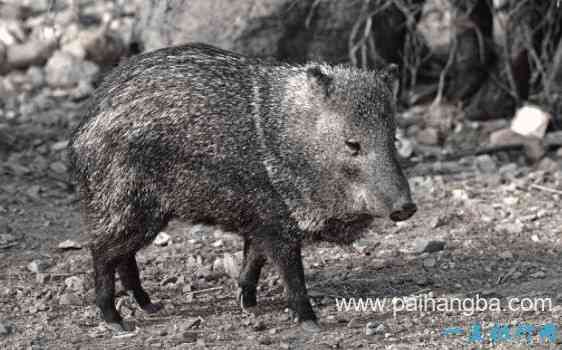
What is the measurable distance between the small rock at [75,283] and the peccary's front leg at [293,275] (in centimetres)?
113

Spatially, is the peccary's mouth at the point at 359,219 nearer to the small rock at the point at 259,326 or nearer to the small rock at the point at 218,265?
the small rock at the point at 259,326

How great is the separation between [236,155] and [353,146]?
51 centimetres

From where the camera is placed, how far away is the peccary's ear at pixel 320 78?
12.9 feet

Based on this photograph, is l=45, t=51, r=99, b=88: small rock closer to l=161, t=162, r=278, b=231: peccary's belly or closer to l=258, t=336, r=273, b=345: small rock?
l=161, t=162, r=278, b=231: peccary's belly

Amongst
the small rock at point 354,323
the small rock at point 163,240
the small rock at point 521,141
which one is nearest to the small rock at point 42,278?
the small rock at point 163,240

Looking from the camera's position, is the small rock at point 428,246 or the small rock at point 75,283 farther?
the small rock at point 428,246

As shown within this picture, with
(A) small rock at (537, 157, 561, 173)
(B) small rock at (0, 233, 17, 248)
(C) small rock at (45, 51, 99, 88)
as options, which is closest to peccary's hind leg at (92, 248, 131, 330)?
(B) small rock at (0, 233, 17, 248)

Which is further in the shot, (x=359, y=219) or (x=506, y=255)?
(x=506, y=255)

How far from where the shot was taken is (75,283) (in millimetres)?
4676

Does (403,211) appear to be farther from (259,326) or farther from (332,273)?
(332,273)

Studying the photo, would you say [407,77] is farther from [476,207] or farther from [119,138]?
[119,138]

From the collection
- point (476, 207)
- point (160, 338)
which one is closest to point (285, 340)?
point (160, 338)

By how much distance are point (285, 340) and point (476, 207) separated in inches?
87.0

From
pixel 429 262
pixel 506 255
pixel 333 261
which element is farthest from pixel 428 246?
pixel 333 261
